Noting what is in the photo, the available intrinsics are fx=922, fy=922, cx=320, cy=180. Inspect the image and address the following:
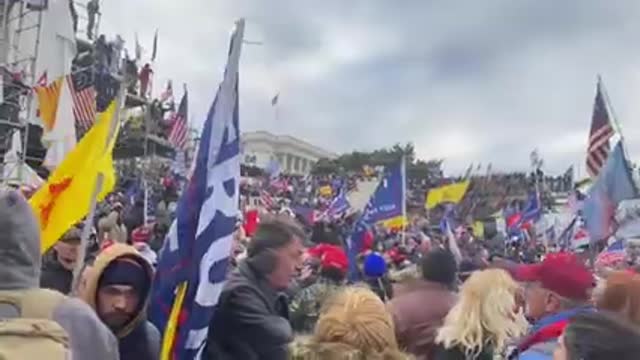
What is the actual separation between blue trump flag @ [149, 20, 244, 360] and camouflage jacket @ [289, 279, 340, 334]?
7.56 feet

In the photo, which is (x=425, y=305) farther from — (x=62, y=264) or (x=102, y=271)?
(x=62, y=264)

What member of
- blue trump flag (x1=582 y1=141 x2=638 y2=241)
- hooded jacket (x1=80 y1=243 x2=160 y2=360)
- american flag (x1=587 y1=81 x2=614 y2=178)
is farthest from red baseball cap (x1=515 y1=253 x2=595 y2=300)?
american flag (x1=587 y1=81 x2=614 y2=178)

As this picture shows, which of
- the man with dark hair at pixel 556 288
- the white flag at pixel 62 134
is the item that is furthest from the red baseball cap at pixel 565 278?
the white flag at pixel 62 134

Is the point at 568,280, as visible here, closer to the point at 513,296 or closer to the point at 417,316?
the point at 513,296

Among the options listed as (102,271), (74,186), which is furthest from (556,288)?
(74,186)

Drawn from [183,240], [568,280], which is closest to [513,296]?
[568,280]

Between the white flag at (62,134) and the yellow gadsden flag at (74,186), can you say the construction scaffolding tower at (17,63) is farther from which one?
the yellow gadsden flag at (74,186)

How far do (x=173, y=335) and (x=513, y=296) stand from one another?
1.87 m

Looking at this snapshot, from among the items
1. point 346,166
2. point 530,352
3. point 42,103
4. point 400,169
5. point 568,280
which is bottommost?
point 530,352

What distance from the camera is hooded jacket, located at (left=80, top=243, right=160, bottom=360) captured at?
12.7ft

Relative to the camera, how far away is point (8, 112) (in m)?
23.9

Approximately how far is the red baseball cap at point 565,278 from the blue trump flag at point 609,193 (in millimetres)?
8835

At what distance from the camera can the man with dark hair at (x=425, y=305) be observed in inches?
192

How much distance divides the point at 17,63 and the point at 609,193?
20378 millimetres
